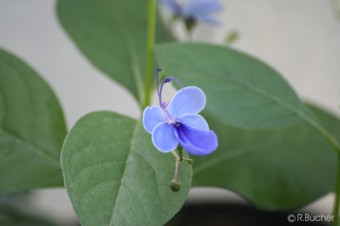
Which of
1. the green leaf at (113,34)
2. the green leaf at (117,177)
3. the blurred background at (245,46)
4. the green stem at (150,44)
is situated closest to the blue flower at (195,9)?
the green leaf at (113,34)

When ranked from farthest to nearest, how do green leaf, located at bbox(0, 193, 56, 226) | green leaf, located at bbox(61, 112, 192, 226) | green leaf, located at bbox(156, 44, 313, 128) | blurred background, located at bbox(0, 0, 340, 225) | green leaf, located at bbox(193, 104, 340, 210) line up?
blurred background, located at bbox(0, 0, 340, 225)
green leaf, located at bbox(0, 193, 56, 226)
green leaf, located at bbox(193, 104, 340, 210)
green leaf, located at bbox(156, 44, 313, 128)
green leaf, located at bbox(61, 112, 192, 226)

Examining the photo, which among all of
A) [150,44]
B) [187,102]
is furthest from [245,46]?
[187,102]

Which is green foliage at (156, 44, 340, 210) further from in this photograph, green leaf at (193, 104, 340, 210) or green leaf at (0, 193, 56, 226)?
green leaf at (0, 193, 56, 226)

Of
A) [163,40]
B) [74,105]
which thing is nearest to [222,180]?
[163,40]

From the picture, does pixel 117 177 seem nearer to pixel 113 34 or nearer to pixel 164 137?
pixel 164 137

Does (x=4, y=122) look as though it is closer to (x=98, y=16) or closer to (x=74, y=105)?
(x=98, y=16)

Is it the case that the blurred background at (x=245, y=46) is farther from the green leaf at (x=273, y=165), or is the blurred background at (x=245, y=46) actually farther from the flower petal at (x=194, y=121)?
the flower petal at (x=194, y=121)

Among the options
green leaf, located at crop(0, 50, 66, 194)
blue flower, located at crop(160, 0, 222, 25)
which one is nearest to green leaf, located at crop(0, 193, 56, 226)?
green leaf, located at crop(0, 50, 66, 194)
